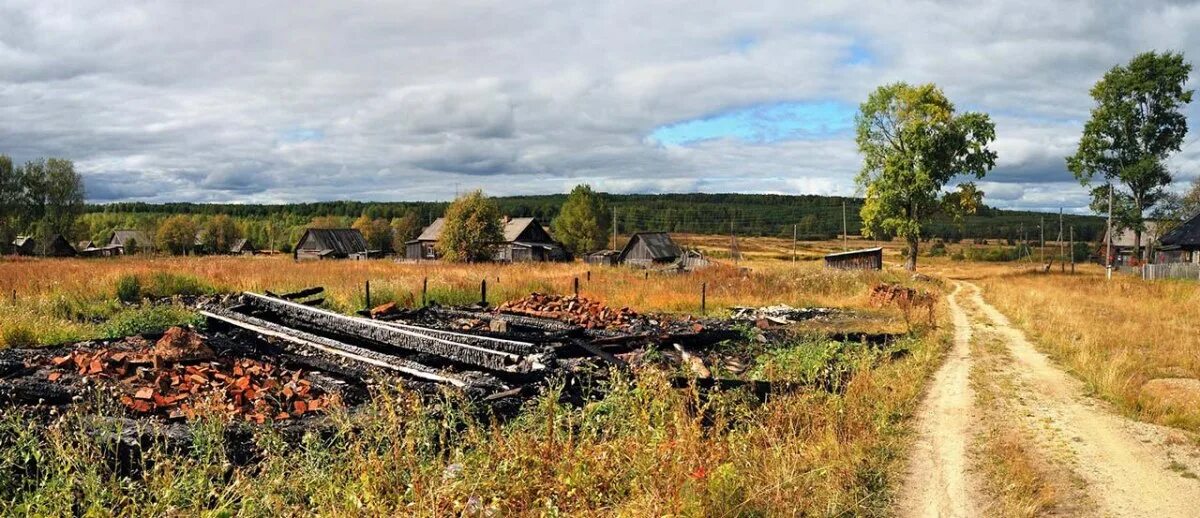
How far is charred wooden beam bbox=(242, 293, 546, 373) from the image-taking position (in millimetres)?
10305

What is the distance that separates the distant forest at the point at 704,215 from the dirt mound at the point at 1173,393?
3108 inches

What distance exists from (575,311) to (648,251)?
37.8 metres

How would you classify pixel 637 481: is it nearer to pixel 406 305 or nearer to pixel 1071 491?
pixel 1071 491

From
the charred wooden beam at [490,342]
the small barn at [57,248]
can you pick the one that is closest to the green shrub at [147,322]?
the charred wooden beam at [490,342]

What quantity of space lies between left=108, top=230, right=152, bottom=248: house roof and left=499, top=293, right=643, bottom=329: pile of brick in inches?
3373

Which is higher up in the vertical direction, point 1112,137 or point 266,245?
point 1112,137

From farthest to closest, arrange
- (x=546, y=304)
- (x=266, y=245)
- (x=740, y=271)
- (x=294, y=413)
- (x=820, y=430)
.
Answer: (x=266, y=245)
(x=740, y=271)
(x=546, y=304)
(x=294, y=413)
(x=820, y=430)

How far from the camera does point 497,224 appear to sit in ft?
168

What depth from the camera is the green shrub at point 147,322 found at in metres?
13.6

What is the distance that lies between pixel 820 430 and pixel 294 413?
17.5 ft

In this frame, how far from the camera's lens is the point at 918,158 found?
133ft

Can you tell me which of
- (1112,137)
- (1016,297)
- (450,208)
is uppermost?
(1112,137)

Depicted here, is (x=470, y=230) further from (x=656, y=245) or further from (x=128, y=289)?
(x=128, y=289)

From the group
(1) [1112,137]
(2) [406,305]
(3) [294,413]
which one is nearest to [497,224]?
(2) [406,305]
